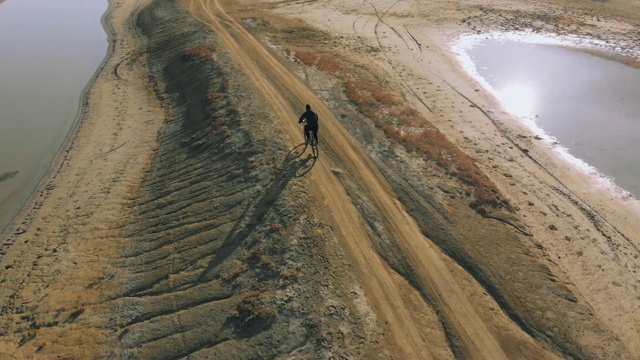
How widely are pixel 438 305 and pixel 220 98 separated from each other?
1620 cm

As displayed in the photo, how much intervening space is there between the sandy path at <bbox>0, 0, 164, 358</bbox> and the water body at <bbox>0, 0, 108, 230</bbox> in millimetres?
1160

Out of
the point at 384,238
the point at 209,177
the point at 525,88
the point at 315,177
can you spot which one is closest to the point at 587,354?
the point at 384,238

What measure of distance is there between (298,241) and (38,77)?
2692 cm

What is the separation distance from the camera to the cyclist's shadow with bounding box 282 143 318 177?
17625mm

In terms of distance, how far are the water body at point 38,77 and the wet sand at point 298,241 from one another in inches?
57.5

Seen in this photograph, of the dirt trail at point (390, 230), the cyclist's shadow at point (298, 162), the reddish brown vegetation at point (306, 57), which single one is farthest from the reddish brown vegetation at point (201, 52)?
the cyclist's shadow at point (298, 162)

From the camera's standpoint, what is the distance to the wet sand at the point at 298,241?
12.2 meters

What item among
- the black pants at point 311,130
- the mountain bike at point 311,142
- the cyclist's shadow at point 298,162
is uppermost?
the black pants at point 311,130

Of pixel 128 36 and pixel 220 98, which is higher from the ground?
pixel 128 36

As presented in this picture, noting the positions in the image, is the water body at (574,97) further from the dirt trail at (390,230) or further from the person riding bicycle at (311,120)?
the person riding bicycle at (311,120)

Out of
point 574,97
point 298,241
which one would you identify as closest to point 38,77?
point 298,241

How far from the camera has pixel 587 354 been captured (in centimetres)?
1212

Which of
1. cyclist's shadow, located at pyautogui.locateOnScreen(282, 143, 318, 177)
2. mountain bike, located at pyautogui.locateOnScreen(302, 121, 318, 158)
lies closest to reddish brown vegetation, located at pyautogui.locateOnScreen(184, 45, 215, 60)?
mountain bike, located at pyautogui.locateOnScreen(302, 121, 318, 158)

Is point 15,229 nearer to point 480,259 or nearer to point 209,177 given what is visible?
point 209,177
